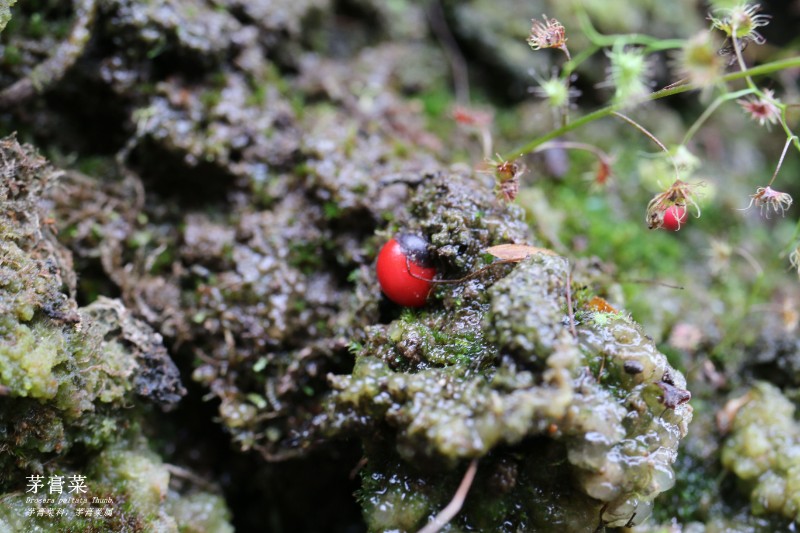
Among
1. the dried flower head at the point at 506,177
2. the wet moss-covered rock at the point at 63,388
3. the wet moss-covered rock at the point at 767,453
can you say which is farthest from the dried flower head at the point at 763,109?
the wet moss-covered rock at the point at 63,388

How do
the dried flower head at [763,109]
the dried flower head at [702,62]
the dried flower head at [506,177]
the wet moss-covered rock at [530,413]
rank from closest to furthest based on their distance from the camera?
the dried flower head at [702,62], the wet moss-covered rock at [530,413], the dried flower head at [763,109], the dried flower head at [506,177]

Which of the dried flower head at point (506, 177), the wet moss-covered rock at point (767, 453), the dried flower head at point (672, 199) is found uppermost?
the dried flower head at point (672, 199)

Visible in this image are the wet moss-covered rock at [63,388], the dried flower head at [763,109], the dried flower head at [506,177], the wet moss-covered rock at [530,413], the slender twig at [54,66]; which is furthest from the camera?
the slender twig at [54,66]

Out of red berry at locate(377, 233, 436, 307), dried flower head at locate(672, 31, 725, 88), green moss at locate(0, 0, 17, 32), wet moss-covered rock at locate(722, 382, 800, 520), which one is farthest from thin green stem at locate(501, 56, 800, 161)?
green moss at locate(0, 0, 17, 32)

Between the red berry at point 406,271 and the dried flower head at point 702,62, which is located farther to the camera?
the red berry at point 406,271

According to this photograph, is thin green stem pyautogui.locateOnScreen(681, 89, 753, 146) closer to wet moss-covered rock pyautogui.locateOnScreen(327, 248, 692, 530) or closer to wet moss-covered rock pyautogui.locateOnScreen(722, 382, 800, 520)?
wet moss-covered rock pyautogui.locateOnScreen(327, 248, 692, 530)

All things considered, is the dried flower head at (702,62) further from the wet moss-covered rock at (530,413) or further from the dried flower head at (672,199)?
the wet moss-covered rock at (530,413)

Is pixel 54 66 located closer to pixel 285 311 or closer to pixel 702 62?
pixel 285 311
